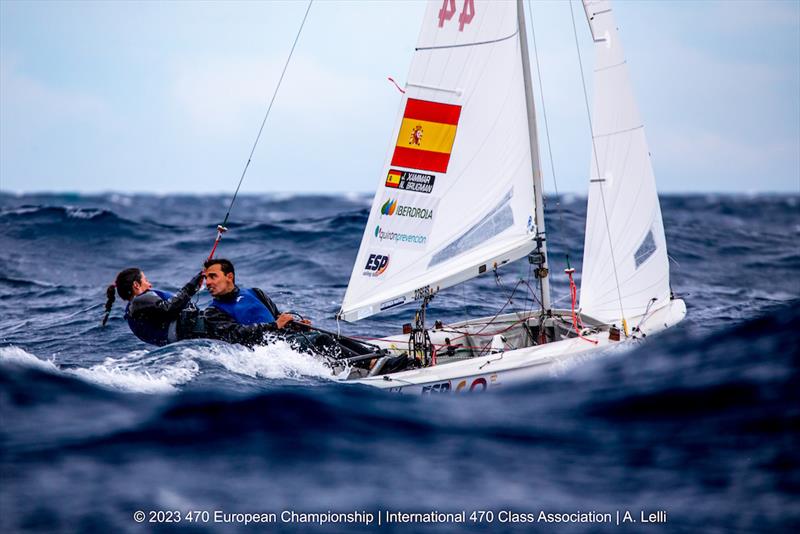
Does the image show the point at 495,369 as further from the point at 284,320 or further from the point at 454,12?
the point at 454,12

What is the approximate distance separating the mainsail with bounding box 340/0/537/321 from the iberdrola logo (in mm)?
10

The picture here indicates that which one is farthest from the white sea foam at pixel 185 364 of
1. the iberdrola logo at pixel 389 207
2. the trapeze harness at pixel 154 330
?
Result: the iberdrola logo at pixel 389 207

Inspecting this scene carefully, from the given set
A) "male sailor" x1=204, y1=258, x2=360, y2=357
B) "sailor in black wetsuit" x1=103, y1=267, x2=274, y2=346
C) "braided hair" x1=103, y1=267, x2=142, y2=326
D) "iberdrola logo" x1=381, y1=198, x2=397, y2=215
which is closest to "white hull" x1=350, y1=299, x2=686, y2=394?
"male sailor" x1=204, y1=258, x2=360, y2=357

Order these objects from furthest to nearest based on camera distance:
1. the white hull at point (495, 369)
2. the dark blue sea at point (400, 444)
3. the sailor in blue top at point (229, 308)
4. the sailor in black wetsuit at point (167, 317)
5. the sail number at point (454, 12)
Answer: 1. the sail number at point (454, 12)
2. the sailor in blue top at point (229, 308)
3. the sailor in black wetsuit at point (167, 317)
4. the white hull at point (495, 369)
5. the dark blue sea at point (400, 444)

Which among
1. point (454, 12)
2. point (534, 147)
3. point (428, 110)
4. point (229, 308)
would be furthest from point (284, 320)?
point (454, 12)

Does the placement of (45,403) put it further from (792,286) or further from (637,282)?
(792,286)

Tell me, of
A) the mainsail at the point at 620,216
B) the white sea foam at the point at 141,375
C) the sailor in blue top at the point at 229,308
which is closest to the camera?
the white sea foam at the point at 141,375

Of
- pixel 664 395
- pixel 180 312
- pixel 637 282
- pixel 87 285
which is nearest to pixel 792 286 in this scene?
pixel 637 282

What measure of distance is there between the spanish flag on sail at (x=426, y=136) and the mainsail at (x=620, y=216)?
1768 millimetres

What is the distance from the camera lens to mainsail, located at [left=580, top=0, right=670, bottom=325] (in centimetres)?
876

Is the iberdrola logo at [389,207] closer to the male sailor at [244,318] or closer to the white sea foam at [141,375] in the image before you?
the male sailor at [244,318]

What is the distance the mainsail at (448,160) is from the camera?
8180mm

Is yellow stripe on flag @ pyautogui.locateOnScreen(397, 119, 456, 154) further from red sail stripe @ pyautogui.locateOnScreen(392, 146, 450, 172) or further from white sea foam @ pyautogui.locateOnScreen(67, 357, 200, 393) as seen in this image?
white sea foam @ pyautogui.locateOnScreen(67, 357, 200, 393)

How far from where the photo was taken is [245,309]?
8.21 m
